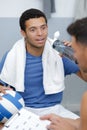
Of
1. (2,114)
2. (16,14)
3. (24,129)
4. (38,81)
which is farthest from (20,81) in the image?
(16,14)

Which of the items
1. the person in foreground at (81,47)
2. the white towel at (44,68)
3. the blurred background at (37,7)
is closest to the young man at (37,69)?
the white towel at (44,68)

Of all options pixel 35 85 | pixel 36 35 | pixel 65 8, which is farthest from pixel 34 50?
pixel 65 8

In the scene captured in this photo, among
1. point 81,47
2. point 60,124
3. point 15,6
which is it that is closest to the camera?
point 81,47

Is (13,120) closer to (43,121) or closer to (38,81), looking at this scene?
(43,121)

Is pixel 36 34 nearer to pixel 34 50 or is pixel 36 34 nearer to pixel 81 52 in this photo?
pixel 34 50

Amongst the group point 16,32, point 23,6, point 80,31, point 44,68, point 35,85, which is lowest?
point 35,85

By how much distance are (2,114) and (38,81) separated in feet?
1.95

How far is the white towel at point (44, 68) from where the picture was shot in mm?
1929

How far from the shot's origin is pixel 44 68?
1954 mm

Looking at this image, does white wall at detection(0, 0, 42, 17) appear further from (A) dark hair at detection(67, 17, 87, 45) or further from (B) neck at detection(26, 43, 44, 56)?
(A) dark hair at detection(67, 17, 87, 45)

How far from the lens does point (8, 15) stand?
8.46 feet

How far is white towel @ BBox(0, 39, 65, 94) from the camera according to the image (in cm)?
193

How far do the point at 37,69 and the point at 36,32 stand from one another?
0.79ft

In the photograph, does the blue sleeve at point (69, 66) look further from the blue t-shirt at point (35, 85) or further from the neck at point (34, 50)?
the neck at point (34, 50)
